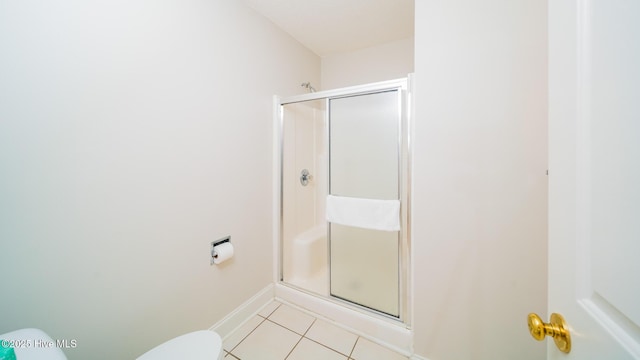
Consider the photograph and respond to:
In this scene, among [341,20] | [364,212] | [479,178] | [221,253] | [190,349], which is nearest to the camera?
[190,349]

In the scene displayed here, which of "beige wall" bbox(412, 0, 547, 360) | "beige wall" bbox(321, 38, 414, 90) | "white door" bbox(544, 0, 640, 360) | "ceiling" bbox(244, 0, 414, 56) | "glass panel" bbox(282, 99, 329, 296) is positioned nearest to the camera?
"white door" bbox(544, 0, 640, 360)

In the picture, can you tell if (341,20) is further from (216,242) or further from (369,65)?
(216,242)

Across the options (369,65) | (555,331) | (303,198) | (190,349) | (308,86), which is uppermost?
(369,65)

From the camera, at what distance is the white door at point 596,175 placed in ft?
1.00

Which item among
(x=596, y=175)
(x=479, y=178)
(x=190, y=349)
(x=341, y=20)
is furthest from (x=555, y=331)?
(x=341, y=20)

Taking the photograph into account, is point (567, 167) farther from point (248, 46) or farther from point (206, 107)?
point (248, 46)

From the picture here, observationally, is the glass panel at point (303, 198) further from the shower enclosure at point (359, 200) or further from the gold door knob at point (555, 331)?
the gold door knob at point (555, 331)

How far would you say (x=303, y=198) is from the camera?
2268 mm

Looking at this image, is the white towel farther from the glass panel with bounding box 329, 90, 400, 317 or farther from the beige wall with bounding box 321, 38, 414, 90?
the beige wall with bounding box 321, 38, 414, 90

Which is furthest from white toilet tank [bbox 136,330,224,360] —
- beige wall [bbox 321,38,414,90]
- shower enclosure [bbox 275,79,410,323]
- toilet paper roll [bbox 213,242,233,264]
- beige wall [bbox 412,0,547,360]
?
beige wall [bbox 321,38,414,90]

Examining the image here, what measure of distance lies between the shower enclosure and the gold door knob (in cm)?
93

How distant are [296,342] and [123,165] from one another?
1434mm

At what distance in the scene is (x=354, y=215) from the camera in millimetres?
1580

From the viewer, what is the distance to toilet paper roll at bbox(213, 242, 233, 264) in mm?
1436
